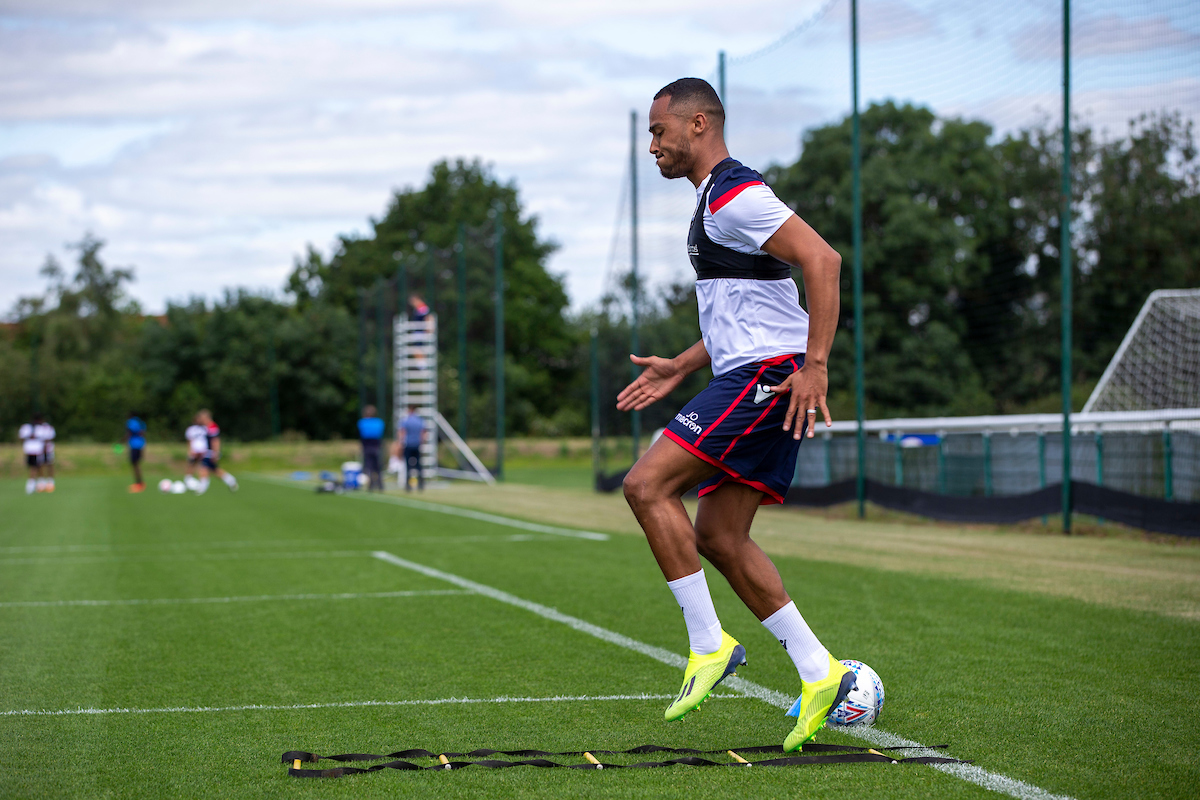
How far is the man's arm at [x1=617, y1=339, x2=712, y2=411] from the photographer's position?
4.42m

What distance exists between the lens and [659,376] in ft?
14.8

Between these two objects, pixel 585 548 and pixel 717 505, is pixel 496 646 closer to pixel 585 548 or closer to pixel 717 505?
pixel 717 505

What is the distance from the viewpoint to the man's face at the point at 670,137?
401cm

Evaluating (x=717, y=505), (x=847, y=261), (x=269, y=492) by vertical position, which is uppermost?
(x=847, y=261)

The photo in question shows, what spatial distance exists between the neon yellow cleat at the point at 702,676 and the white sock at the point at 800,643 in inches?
6.0

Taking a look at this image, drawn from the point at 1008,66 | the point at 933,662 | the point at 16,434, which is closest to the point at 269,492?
the point at 1008,66

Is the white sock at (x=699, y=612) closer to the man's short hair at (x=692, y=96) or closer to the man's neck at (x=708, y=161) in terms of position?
the man's neck at (x=708, y=161)

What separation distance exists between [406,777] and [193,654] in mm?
2775

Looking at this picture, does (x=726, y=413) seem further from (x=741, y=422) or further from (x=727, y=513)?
(x=727, y=513)

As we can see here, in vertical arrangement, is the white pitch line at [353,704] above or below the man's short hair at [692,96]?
below

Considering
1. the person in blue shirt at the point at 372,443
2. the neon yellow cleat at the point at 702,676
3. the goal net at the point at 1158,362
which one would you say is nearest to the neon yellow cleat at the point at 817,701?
the neon yellow cleat at the point at 702,676

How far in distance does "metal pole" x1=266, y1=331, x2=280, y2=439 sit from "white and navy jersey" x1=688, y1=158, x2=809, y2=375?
50.7m

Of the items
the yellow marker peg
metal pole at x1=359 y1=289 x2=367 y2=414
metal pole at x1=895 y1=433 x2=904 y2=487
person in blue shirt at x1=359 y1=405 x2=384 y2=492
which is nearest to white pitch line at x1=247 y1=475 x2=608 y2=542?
person in blue shirt at x1=359 y1=405 x2=384 y2=492

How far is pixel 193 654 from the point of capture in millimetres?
5785
